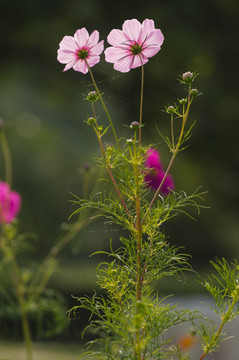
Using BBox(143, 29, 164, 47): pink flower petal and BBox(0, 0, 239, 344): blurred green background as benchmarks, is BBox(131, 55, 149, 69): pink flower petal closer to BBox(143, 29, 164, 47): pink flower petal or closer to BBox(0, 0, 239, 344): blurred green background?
BBox(143, 29, 164, 47): pink flower petal

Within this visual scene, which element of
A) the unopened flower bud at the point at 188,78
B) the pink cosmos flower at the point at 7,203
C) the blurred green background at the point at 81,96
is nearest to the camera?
the unopened flower bud at the point at 188,78

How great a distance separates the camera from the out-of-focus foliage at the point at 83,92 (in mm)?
4559

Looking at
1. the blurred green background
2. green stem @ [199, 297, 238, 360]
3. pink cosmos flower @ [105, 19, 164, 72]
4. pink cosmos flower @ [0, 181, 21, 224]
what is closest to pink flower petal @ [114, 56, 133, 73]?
pink cosmos flower @ [105, 19, 164, 72]

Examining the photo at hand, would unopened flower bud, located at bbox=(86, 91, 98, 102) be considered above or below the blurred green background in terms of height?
below

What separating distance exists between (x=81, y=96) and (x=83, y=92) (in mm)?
47

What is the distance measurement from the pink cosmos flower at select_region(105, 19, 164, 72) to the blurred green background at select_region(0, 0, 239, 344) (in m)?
3.76

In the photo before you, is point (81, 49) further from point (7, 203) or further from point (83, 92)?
point (83, 92)

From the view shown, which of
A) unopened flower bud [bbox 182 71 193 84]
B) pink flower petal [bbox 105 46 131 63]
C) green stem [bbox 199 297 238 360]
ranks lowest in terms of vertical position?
green stem [bbox 199 297 238 360]

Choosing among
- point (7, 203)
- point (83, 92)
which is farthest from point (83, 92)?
point (7, 203)

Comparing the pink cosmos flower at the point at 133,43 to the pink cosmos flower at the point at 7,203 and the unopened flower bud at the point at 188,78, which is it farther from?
the pink cosmos flower at the point at 7,203

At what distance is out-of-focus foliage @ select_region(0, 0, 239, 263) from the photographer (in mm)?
4559

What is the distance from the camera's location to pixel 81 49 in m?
0.58

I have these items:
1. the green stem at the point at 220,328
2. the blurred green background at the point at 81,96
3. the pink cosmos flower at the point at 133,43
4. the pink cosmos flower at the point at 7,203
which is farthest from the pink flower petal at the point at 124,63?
the blurred green background at the point at 81,96

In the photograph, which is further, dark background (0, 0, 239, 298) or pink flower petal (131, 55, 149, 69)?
dark background (0, 0, 239, 298)
